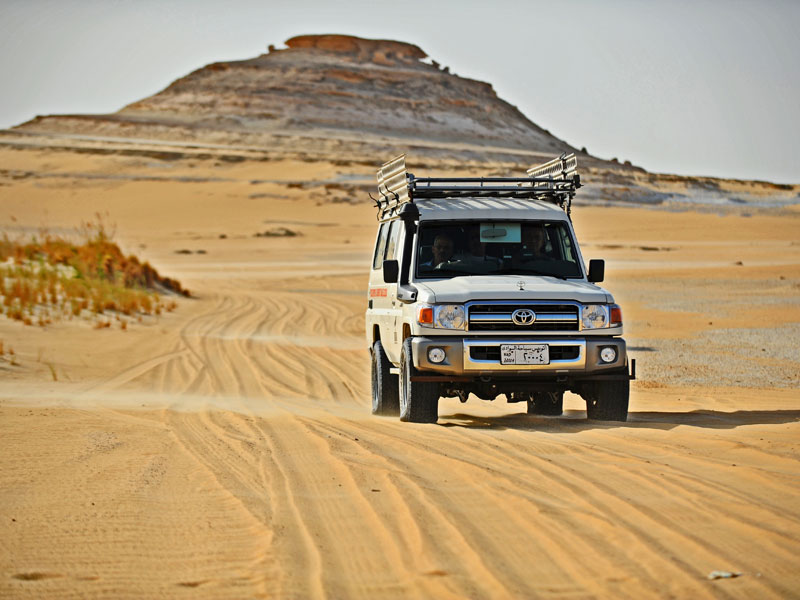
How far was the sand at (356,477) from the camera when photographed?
5.45 meters

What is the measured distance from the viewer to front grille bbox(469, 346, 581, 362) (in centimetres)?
983

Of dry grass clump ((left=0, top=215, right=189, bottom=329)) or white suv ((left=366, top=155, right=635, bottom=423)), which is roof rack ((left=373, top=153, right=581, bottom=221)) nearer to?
white suv ((left=366, top=155, right=635, bottom=423))

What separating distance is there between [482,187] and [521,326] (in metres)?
2.24

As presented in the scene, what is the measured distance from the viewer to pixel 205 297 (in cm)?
2930

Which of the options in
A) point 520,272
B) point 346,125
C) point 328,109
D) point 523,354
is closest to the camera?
point 523,354

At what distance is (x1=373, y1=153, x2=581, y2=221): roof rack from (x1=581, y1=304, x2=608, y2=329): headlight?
5.19ft

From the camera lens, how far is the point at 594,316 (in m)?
10.0

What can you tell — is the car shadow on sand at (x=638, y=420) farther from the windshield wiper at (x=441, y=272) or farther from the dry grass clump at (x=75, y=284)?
the dry grass clump at (x=75, y=284)

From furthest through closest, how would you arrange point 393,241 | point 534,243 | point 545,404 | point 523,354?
point 545,404 → point 393,241 → point 534,243 → point 523,354

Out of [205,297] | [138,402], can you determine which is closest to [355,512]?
[138,402]

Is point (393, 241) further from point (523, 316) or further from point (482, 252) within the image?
point (523, 316)

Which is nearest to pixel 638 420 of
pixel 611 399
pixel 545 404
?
pixel 611 399

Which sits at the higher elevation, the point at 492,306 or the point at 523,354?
the point at 492,306

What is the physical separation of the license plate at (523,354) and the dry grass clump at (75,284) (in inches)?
415
